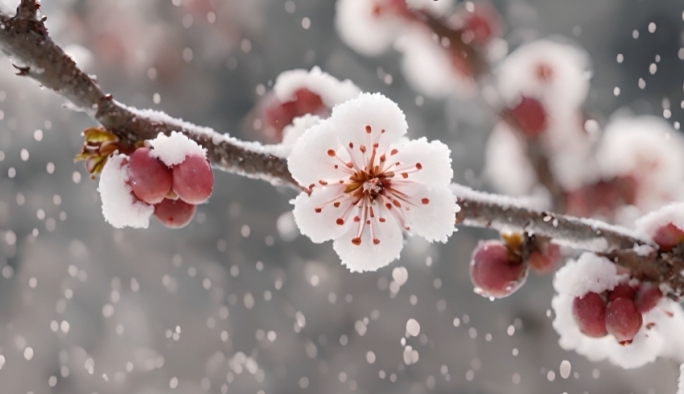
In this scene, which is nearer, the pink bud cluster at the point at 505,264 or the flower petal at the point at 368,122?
the flower petal at the point at 368,122

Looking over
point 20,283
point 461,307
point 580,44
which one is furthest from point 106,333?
point 580,44

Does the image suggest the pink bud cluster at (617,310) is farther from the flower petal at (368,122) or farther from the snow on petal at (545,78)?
the snow on petal at (545,78)

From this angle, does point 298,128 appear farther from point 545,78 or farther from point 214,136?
point 545,78

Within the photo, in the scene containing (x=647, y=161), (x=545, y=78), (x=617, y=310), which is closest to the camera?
(x=617, y=310)

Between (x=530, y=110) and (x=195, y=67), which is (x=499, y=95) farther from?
(x=195, y=67)

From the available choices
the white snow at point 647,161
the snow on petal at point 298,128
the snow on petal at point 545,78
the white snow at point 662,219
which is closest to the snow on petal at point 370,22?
the snow on petal at point 545,78

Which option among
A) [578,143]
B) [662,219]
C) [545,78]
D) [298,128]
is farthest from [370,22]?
[662,219]

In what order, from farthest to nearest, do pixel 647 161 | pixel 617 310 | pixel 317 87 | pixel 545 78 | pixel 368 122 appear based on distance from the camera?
pixel 545 78 → pixel 647 161 → pixel 317 87 → pixel 617 310 → pixel 368 122
